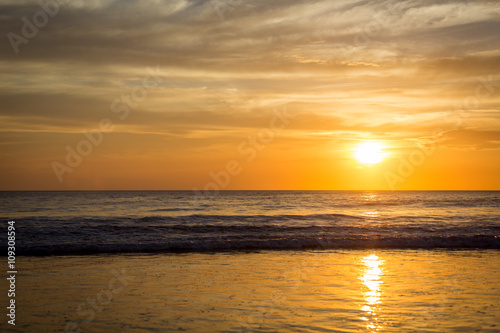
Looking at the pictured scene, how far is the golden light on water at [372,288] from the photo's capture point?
8.95 metres

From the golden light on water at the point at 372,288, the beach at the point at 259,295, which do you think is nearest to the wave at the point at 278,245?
the beach at the point at 259,295

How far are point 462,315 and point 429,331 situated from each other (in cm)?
159

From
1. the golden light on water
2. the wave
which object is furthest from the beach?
the wave

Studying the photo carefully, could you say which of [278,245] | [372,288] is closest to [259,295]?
[372,288]

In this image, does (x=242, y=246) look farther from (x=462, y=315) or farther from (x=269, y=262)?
(x=462, y=315)

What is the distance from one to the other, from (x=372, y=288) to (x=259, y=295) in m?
3.15

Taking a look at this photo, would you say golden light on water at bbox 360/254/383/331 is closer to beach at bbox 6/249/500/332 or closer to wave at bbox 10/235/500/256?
beach at bbox 6/249/500/332

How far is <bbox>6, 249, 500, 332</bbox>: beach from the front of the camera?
8844mm

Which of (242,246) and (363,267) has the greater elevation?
(242,246)

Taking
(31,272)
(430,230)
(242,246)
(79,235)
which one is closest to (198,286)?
(31,272)

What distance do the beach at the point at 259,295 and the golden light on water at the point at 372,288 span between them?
0.08 feet

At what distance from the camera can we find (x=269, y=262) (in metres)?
17.0

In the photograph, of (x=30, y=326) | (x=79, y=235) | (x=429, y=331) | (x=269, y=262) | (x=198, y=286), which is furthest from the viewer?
(x=79, y=235)

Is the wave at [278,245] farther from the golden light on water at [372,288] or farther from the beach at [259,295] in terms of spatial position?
the golden light on water at [372,288]
